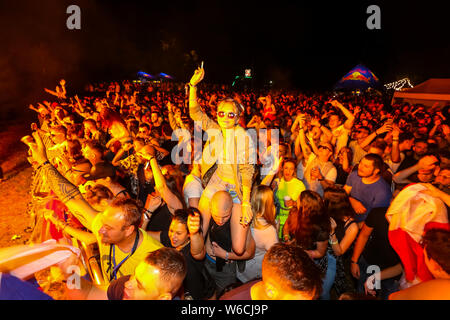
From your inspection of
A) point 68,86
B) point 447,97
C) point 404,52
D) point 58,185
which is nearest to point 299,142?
point 58,185

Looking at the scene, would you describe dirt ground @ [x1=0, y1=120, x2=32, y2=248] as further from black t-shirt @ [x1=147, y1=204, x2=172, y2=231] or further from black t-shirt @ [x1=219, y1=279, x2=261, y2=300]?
black t-shirt @ [x1=219, y1=279, x2=261, y2=300]

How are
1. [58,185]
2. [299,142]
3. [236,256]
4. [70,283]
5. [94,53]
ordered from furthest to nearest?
[94,53] < [299,142] < [236,256] < [58,185] < [70,283]

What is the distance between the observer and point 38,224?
3.13 meters

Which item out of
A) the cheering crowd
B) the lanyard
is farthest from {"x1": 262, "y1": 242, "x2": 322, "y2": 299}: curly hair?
the lanyard

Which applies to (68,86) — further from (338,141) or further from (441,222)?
(441,222)

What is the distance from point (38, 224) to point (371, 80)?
837 inches

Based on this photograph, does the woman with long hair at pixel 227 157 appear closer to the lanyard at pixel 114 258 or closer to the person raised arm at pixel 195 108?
the person raised arm at pixel 195 108

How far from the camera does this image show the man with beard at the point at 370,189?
11.2 ft

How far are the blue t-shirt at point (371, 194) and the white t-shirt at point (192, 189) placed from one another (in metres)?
2.07

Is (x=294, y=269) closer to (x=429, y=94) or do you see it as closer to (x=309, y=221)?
(x=309, y=221)

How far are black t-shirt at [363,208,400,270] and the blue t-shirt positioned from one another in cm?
40

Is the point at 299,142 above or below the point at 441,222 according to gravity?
above

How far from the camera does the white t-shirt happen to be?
3.63 m

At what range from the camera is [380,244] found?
9.61 ft
